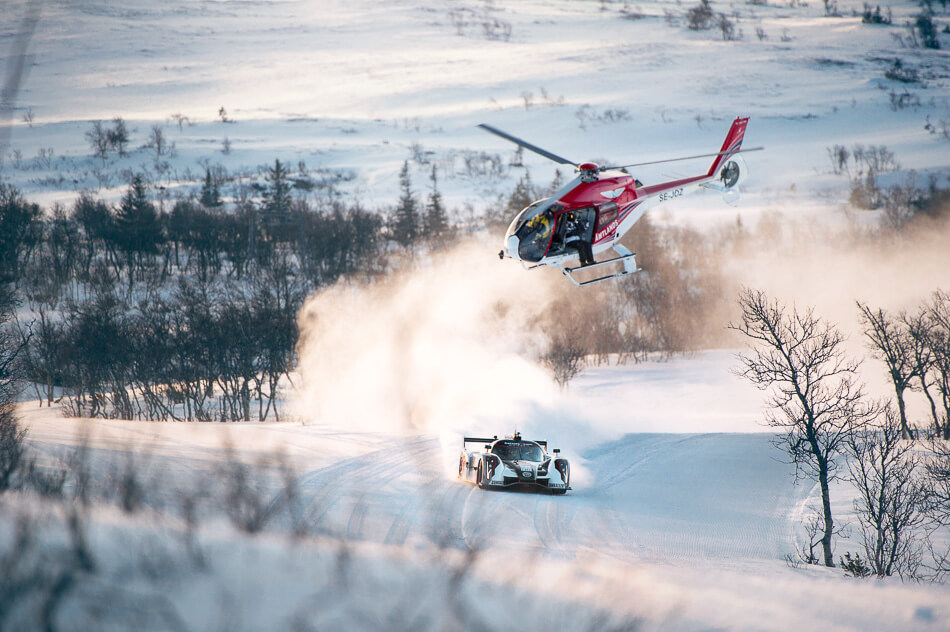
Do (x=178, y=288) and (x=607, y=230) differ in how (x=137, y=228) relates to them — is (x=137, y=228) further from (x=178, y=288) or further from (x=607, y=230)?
(x=607, y=230)

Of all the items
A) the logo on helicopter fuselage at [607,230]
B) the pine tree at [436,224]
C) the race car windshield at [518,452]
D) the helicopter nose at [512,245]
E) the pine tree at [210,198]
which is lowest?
the race car windshield at [518,452]

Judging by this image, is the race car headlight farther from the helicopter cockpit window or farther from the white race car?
the helicopter cockpit window

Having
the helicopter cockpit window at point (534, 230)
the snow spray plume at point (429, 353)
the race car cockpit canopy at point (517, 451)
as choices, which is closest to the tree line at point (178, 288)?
the snow spray plume at point (429, 353)

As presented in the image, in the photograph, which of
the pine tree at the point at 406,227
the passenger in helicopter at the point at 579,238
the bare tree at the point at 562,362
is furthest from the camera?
the pine tree at the point at 406,227

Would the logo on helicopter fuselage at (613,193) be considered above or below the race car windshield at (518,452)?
above

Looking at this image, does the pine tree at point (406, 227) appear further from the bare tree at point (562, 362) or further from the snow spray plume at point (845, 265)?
the snow spray plume at point (845, 265)

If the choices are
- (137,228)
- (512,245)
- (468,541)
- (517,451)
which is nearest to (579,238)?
(512,245)

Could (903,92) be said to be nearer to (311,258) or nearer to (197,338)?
(311,258)
